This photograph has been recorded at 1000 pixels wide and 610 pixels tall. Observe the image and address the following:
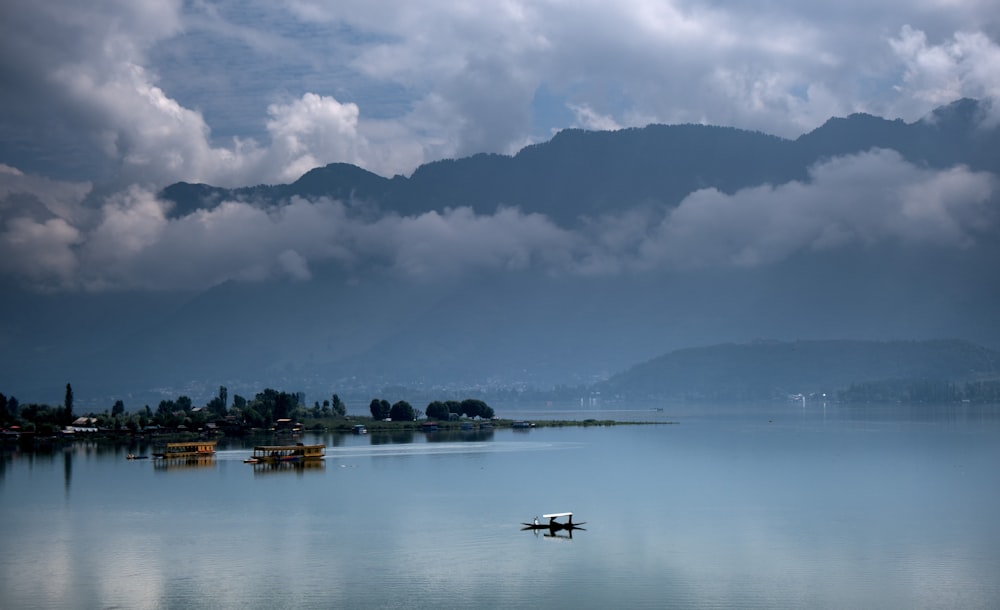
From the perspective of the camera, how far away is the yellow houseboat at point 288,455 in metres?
94.7

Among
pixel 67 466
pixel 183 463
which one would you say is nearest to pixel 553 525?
pixel 183 463

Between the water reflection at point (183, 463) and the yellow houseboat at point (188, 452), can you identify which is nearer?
the water reflection at point (183, 463)

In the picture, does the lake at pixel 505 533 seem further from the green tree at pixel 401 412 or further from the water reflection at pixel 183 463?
the green tree at pixel 401 412

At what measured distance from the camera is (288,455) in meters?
96.7

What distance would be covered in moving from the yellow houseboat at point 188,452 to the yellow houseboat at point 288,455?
7371 millimetres

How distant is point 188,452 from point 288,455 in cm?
1398

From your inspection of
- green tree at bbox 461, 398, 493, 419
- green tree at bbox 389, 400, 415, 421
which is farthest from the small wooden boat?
green tree at bbox 461, 398, 493, 419

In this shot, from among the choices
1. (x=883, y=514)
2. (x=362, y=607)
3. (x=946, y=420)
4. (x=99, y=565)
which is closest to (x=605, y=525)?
(x=883, y=514)

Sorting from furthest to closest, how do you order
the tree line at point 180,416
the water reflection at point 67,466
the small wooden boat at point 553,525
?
the tree line at point 180,416 → the water reflection at point 67,466 → the small wooden boat at point 553,525

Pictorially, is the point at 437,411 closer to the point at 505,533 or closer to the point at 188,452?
the point at 188,452

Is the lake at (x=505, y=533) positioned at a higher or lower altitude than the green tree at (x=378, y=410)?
lower

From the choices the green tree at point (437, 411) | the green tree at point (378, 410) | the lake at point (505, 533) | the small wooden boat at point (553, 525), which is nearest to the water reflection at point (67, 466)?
the lake at point (505, 533)

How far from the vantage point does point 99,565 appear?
4619cm

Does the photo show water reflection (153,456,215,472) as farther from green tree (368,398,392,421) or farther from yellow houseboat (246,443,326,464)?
green tree (368,398,392,421)
